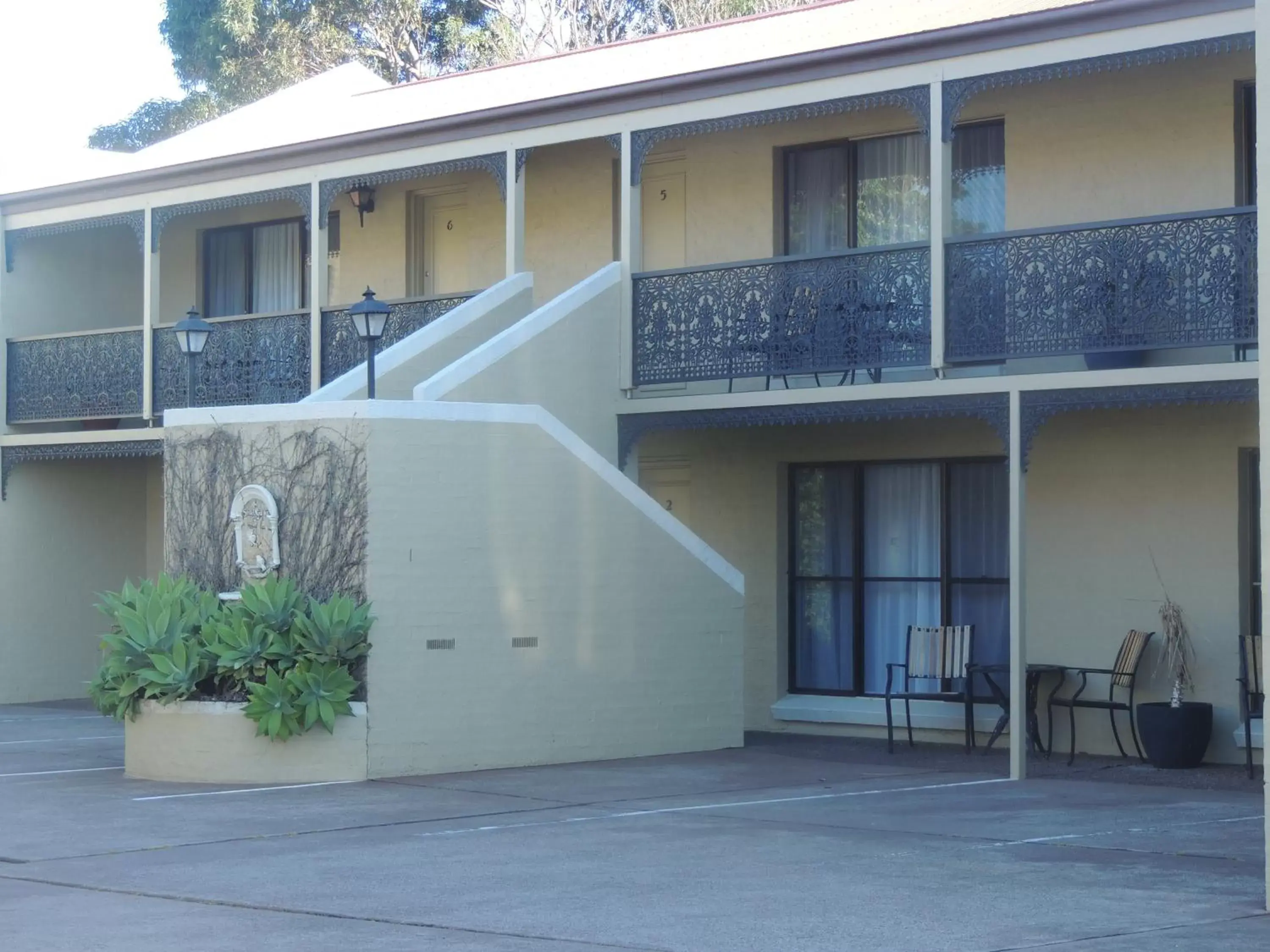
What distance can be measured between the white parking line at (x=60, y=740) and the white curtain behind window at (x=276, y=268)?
6415mm

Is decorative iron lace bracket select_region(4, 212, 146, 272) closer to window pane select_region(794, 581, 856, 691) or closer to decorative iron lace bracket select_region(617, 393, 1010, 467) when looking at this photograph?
decorative iron lace bracket select_region(617, 393, 1010, 467)

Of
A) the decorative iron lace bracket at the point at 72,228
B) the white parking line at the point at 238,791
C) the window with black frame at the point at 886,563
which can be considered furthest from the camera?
the decorative iron lace bracket at the point at 72,228

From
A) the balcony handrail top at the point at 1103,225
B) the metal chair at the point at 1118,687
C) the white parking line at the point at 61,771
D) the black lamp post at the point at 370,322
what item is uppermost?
the balcony handrail top at the point at 1103,225

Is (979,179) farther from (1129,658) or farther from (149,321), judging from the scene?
(149,321)

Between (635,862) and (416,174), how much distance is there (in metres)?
10.1

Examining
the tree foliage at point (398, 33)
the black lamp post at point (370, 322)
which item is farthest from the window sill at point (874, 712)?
the tree foliage at point (398, 33)

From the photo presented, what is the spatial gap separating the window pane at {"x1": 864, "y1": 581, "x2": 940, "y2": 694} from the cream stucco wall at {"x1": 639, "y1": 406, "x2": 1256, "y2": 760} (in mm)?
583

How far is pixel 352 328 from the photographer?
18.3 m

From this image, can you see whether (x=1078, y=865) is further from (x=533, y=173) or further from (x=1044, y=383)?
(x=533, y=173)

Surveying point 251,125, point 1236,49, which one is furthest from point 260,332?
point 1236,49

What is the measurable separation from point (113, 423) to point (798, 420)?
9.40 meters

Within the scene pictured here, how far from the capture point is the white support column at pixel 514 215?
57.1 feet

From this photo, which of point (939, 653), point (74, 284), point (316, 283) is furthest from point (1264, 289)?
point (74, 284)

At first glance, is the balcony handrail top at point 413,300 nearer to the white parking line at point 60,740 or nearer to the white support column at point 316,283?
the white support column at point 316,283
